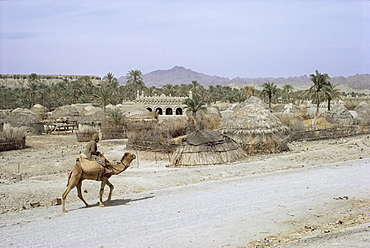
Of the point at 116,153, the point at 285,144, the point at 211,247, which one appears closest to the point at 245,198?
the point at 211,247

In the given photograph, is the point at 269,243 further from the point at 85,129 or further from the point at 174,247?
the point at 85,129

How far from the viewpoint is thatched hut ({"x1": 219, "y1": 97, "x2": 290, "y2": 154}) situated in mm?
21156

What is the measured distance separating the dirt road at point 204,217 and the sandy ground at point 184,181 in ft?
0.18

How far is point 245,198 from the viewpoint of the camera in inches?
428

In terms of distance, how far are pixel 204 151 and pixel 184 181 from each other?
4.14 metres

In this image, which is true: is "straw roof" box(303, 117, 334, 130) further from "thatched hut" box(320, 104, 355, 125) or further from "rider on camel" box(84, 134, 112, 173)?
"rider on camel" box(84, 134, 112, 173)

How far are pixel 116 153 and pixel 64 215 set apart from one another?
14.2m

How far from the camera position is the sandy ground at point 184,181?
811 centimetres

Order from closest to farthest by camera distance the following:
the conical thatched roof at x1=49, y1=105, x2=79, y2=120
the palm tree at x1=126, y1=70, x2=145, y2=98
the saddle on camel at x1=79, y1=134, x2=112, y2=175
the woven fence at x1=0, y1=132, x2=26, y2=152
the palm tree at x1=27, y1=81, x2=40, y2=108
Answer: the saddle on camel at x1=79, y1=134, x2=112, y2=175 < the woven fence at x1=0, y1=132, x2=26, y2=152 < the conical thatched roof at x1=49, y1=105, x2=79, y2=120 < the palm tree at x1=27, y1=81, x2=40, y2=108 < the palm tree at x1=126, y1=70, x2=145, y2=98

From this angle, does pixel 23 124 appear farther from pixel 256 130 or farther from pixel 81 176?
pixel 81 176

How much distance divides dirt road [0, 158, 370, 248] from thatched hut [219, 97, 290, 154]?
8.14 meters

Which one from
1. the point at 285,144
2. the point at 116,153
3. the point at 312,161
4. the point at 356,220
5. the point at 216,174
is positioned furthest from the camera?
the point at 116,153

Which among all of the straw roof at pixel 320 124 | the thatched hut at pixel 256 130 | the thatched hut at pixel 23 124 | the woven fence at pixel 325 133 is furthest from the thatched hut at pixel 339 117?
the thatched hut at pixel 23 124

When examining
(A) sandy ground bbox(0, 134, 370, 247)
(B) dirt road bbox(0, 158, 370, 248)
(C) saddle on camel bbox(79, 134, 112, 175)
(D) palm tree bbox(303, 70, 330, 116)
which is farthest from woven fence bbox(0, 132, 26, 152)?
(D) palm tree bbox(303, 70, 330, 116)
